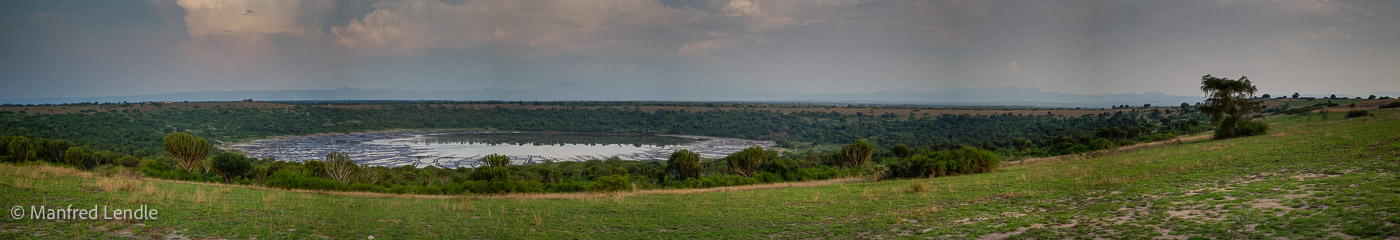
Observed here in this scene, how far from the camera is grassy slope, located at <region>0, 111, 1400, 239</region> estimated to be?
30.5 ft

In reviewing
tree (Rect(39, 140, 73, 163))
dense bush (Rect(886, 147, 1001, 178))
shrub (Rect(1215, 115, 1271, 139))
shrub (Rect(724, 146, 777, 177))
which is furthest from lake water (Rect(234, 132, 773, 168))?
shrub (Rect(1215, 115, 1271, 139))

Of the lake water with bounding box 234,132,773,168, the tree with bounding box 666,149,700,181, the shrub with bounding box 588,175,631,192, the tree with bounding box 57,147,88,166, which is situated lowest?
the lake water with bounding box 234,132,773,168

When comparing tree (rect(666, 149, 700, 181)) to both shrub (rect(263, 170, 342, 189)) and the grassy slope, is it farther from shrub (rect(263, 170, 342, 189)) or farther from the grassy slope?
shrub (rect(263, 170, 342, 189))

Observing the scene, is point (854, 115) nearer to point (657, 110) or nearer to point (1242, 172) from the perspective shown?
point (657, 110)

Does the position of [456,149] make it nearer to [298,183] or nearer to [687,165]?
[687,165]

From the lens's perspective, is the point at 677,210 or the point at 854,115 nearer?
the point at 677,210

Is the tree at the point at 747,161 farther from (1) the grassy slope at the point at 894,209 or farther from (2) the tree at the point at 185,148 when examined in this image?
(2) the tree at the point at 185,148

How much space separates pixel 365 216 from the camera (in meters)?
13.2

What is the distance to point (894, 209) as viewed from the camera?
550 inches

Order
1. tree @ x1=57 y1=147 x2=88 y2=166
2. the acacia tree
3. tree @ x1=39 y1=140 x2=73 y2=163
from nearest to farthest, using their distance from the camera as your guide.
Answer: the acacia tree
tree @ x1=39 y1=140 x2=73 y2=163
tree @ x1=57 y1=147 x2=88 y2=166

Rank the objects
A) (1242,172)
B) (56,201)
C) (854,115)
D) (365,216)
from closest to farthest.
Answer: (56,201) → (365,216) → (1242,172) → (854,115)

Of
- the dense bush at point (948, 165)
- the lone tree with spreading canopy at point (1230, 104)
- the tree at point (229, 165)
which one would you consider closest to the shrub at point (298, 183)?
the tree at point (229, 165)

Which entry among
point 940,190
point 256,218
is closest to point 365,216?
point 256,218

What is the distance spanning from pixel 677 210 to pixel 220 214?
8982mm
